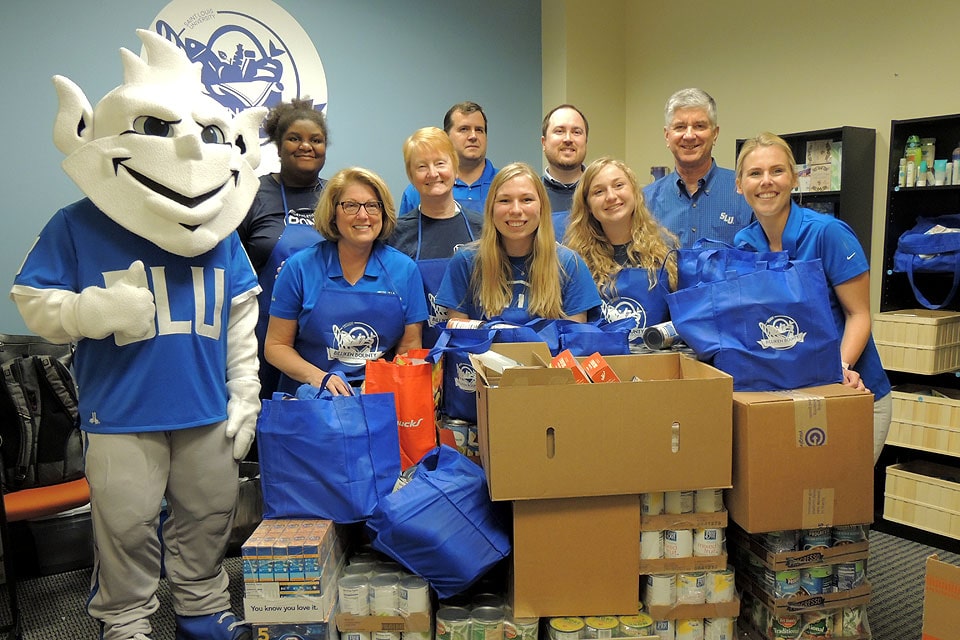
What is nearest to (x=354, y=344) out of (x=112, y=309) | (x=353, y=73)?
(x=112, y=309)

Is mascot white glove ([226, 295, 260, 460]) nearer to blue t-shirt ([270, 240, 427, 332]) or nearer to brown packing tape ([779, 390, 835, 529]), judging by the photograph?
blue t-shirt ([270, 240, 427, 332])

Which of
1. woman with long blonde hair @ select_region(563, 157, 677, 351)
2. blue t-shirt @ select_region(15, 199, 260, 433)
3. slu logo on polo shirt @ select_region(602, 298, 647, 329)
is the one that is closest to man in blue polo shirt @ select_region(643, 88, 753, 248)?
woman with long blonde hair @ select_region(563, 157, 677, 351)

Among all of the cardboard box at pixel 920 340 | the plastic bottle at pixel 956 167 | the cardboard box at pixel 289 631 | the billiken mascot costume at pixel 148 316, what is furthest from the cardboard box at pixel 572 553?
the plastic bottle at pixel 956 167

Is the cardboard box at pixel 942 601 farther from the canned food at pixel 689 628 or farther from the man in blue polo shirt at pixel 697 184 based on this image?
the man in blue polo shirt at pixel 697 184

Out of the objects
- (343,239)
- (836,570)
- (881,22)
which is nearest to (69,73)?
(343,239)

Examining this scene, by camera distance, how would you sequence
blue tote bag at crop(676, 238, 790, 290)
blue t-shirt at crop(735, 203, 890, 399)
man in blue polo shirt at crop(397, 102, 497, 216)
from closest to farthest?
blue tote bag at crop(676, 238, 790, 290) → blue t-shirt at crop(735, 203, 890, 399) → man in blue polo shirt at crop(397, 102, 497, 216)

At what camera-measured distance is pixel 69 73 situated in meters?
3.35

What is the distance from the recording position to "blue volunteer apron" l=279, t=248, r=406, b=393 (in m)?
2.32

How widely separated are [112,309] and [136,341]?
0.13m

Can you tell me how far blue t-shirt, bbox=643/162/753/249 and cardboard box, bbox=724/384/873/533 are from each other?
101cm

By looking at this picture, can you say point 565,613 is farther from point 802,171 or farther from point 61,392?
point 802,171

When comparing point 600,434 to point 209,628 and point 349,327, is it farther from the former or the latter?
point 209,628

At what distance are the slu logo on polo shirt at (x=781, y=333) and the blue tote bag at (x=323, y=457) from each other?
1042 millimetres

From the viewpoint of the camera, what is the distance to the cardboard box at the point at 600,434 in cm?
177
